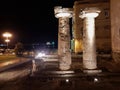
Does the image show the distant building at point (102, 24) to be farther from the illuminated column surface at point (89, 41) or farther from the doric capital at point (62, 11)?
the doric capital at point (62, 11)

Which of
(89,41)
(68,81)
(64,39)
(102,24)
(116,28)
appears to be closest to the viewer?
(68,81)

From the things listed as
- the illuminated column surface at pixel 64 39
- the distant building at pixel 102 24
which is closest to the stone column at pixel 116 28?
the illuminated column surface at pixel 64 39

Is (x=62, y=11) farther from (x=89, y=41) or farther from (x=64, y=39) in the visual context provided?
(x=89, y=41)

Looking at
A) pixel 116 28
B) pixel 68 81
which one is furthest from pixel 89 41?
pixel 116 28

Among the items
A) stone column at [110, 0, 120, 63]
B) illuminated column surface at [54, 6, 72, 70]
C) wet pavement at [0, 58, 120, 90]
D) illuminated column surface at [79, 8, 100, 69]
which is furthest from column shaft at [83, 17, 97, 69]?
stone column at [110, 0, 120, 63]

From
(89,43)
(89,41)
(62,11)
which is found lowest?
(89,43)

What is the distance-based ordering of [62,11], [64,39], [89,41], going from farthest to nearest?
[64,39] < [89,41] < [62,11]

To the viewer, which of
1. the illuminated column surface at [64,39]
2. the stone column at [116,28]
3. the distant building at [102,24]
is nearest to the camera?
the illuminated column surface at [64,39]

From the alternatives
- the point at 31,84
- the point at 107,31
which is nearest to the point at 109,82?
the point at 31,84

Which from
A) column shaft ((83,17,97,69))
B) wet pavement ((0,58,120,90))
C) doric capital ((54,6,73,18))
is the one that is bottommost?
wet pavement ((0,58,120,90))

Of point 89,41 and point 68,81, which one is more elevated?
point 89,41

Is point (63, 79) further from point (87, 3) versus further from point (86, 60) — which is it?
point (87, 3)

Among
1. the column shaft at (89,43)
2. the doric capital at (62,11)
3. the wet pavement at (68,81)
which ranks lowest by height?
the wet pavement at (68,81)

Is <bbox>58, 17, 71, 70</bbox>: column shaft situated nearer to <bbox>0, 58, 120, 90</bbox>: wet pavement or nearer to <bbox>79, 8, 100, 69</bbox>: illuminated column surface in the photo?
<bbox>0, 58, 120, 90</bbox>: wet pavement
